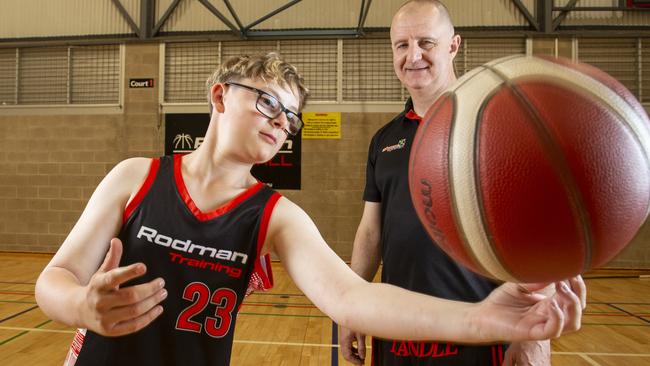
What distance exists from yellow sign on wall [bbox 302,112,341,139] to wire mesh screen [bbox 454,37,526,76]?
2.15 m

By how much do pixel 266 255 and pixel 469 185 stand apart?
835 mm

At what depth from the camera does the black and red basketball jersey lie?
→ 1.27 metres

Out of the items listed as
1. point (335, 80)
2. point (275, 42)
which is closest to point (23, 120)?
point (275, 42)

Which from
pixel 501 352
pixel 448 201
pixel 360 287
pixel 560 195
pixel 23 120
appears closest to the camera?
pixel 560 195

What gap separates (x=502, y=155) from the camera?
2.49ft

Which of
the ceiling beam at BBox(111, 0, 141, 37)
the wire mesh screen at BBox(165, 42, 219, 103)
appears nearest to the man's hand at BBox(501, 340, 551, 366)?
the wire mesh screen at BBox(165, 42, 219, 103)

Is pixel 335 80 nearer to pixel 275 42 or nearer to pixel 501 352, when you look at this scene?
pixel 275 42

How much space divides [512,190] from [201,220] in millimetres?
929

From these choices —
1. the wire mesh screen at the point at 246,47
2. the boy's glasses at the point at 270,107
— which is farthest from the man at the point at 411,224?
the wire mesh screen at the point at 246,47

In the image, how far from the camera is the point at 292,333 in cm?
383

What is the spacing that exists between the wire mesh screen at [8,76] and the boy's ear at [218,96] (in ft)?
26.9

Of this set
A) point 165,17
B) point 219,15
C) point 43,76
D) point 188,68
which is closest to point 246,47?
point 219,15

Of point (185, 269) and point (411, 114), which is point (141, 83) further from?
point (185, 269)

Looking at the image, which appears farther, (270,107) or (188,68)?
(188,68)
